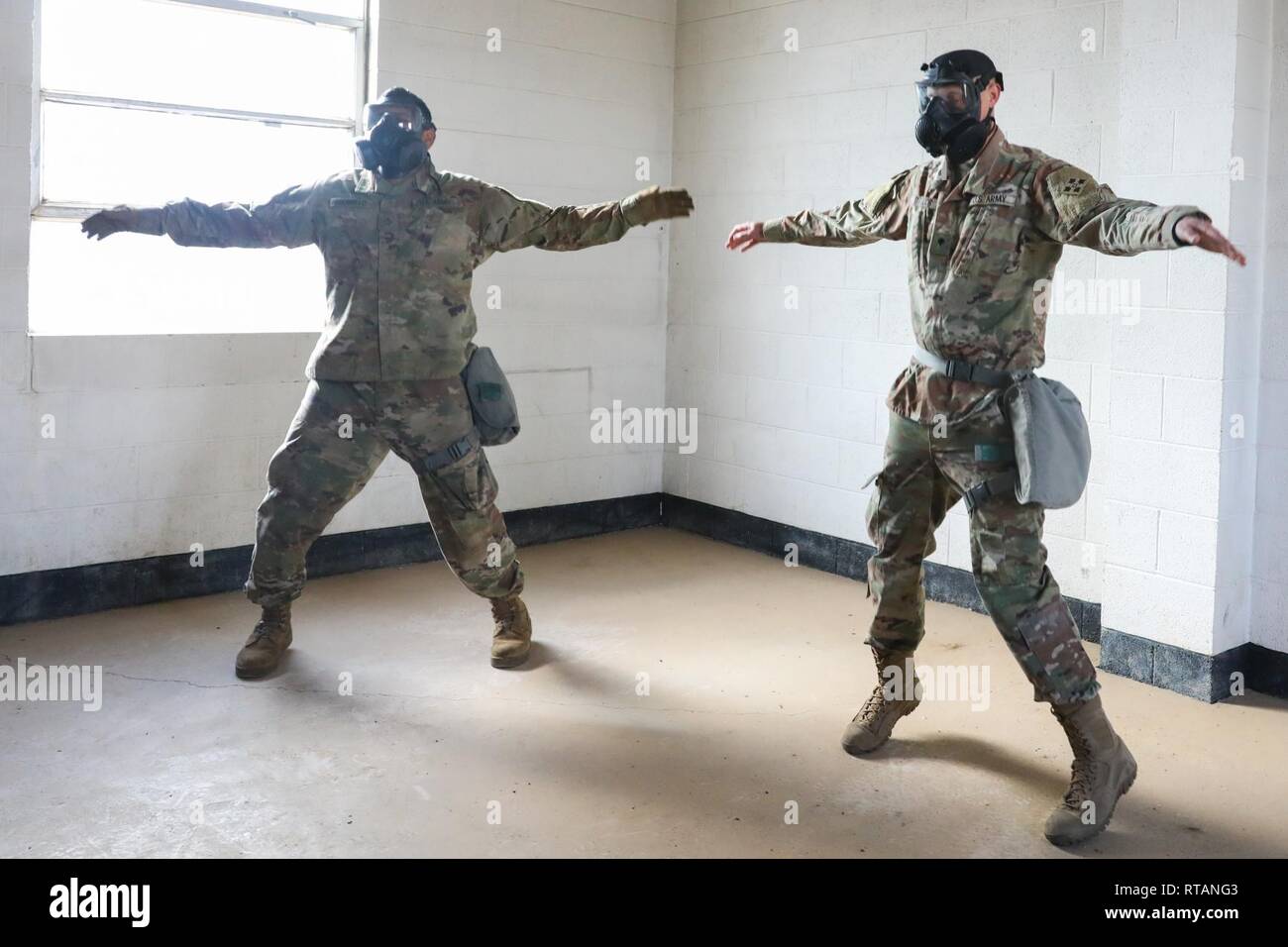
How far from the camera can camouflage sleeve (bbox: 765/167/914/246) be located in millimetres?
3463

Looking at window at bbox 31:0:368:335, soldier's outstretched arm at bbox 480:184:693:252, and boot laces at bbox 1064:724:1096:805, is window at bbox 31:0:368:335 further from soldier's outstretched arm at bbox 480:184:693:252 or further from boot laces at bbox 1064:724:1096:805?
boot laces at bbox 1064:724:1096:805

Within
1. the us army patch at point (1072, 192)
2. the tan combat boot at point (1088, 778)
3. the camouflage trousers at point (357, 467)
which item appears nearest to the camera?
the us army patch at point (1072, 192)

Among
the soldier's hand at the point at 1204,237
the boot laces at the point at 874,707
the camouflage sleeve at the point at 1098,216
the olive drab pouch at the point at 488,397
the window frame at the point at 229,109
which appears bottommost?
the boot laces at the point at 874,707

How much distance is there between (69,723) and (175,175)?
88.2 inches

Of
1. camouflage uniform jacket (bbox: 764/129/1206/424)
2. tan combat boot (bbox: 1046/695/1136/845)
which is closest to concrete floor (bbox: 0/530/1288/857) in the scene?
tan combat boot (bbox: 1046/695/1136/845)

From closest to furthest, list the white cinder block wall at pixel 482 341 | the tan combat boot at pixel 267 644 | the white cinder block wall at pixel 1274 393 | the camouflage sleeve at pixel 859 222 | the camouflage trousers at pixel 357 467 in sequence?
the camouflage sleeve at pixel 859 222 < the white cinder block wall at pixel 1274 393 < the camouflage trousers at pixel 357 467 < the tan combat boot at pixel 267 644 < the white cinder block wall at pixel 482 341

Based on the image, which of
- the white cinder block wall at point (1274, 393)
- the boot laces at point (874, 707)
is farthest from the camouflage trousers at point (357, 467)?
the white cinder block wall at point (1274, 393)

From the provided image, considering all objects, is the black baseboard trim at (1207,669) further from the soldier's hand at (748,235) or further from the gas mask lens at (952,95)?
the gas mask lens at (952,95)

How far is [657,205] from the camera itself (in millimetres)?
3719

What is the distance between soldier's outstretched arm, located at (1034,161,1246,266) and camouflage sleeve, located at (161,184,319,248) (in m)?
2.27

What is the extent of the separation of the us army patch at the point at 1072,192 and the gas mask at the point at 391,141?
6.38 feet

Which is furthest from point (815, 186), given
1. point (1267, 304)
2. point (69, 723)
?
point (69, 723)

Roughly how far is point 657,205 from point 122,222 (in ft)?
5.39

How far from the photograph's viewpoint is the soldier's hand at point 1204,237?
256 centimetres
